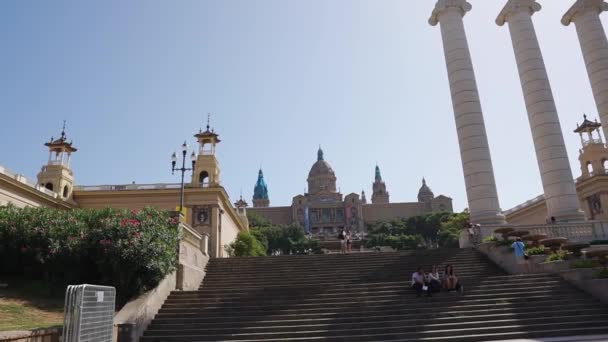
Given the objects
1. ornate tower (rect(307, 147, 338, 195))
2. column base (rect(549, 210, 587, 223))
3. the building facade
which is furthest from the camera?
ornate tower (rect(307, 147, 338, 195))

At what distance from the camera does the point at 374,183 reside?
15962 cm

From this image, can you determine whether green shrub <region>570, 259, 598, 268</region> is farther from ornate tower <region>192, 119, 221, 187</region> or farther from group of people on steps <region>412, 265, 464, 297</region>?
ornate tower <region>192, 119, 221, 187</region>

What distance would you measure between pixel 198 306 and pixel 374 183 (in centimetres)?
14860

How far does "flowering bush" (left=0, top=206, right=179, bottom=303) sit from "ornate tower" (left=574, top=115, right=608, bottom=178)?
37.1 m

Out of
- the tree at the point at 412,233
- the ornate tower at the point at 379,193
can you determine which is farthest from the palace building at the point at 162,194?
the ornate tower at the point at 379,193

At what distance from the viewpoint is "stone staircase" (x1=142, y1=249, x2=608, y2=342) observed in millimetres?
11500

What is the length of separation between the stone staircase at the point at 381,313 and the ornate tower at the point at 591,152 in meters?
30.1

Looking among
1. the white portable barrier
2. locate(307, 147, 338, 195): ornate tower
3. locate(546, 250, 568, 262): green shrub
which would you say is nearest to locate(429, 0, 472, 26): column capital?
locate(546, 250, 568, 262): green shrub

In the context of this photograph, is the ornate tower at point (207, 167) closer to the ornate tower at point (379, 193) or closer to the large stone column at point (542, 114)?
the large stone column at point (542, 114)

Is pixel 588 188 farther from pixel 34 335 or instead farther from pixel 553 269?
pixel 34 335

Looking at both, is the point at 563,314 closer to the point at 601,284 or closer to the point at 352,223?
the point at 601,284

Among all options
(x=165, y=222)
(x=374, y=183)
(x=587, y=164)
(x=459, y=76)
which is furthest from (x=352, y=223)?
(x=165, y=222)

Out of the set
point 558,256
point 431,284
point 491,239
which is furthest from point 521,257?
point 431,284

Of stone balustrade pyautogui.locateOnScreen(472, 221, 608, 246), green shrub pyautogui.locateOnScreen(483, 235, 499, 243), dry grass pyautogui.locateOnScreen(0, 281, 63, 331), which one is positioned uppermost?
stone balustrade pyautogui.locateOnScreen(472, 221, 608, 246)
